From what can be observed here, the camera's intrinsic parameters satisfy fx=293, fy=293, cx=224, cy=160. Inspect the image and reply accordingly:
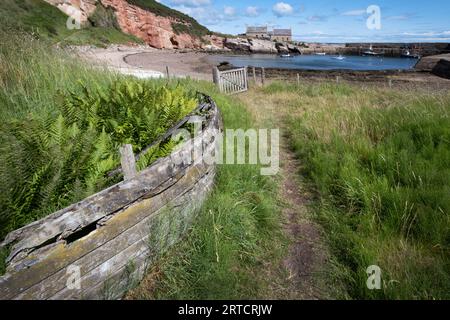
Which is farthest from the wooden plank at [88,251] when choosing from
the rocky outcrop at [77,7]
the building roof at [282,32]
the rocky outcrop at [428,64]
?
the building roof at [282,32]

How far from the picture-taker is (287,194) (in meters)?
4.78

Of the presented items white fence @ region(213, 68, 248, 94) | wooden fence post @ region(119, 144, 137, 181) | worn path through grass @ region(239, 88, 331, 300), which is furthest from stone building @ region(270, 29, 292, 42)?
wooden fence post @ region(119, 144, 137, 181)

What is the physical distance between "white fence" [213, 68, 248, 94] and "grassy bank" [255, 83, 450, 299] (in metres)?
7.35

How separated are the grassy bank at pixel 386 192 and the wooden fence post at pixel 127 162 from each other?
7.57ft

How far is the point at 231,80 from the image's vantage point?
1451 centimetres

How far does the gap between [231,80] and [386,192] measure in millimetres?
11580

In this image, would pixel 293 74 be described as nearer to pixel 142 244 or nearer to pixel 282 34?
pixel 142 244

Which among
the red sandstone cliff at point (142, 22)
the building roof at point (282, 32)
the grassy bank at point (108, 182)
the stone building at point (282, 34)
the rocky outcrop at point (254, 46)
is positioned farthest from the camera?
the building roof at point (282, 32)

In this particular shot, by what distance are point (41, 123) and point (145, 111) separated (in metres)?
1.20

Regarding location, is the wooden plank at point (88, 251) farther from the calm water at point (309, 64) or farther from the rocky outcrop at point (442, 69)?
the calm water at point (309, 64)

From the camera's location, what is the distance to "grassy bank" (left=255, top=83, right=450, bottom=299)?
2836 mm

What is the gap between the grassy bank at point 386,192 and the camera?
2836 millimetres

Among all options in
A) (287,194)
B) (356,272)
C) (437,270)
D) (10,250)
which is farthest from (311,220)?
(10,250)
